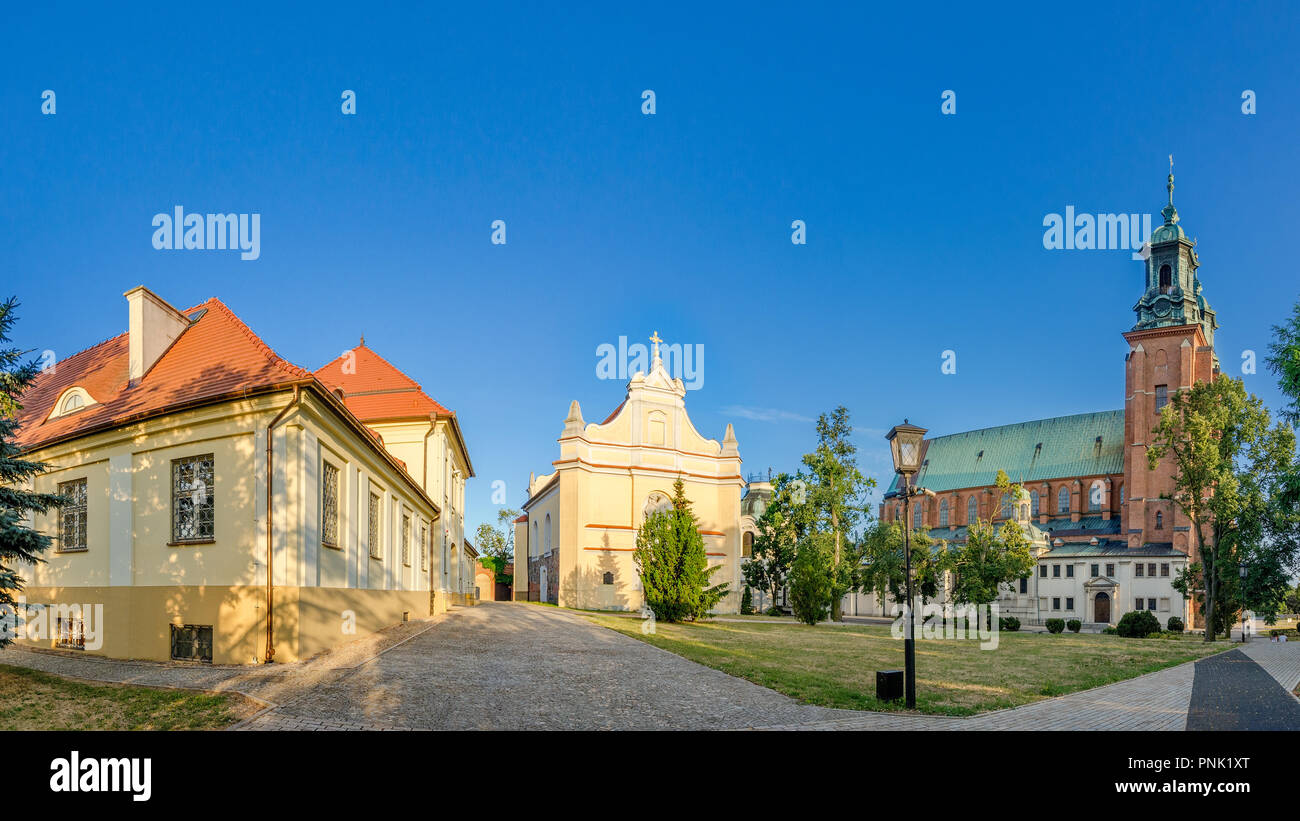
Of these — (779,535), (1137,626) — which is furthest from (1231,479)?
(779,535)

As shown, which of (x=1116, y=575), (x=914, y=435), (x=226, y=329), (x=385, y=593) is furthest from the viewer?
(x=1116, y=575)

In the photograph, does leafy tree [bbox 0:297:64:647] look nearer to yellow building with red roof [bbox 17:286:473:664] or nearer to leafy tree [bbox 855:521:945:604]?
yellow building with red roof [bbox 17:286:473:664]

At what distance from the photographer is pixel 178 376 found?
52.0 ft

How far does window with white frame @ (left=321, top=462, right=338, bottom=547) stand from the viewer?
15.3 m

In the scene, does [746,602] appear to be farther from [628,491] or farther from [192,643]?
[192,643]

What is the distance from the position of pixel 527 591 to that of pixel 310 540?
54.3 meters

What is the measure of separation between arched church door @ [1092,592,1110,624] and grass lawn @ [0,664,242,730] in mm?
73558

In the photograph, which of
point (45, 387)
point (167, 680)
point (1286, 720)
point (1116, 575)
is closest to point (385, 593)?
point (167, 680)

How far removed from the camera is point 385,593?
803 inches

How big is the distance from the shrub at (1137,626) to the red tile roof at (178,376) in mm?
44643

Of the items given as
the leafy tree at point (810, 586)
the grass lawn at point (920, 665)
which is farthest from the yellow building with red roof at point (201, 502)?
the leafy tree at point (810, 586)

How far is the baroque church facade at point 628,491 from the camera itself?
49.3 meters
